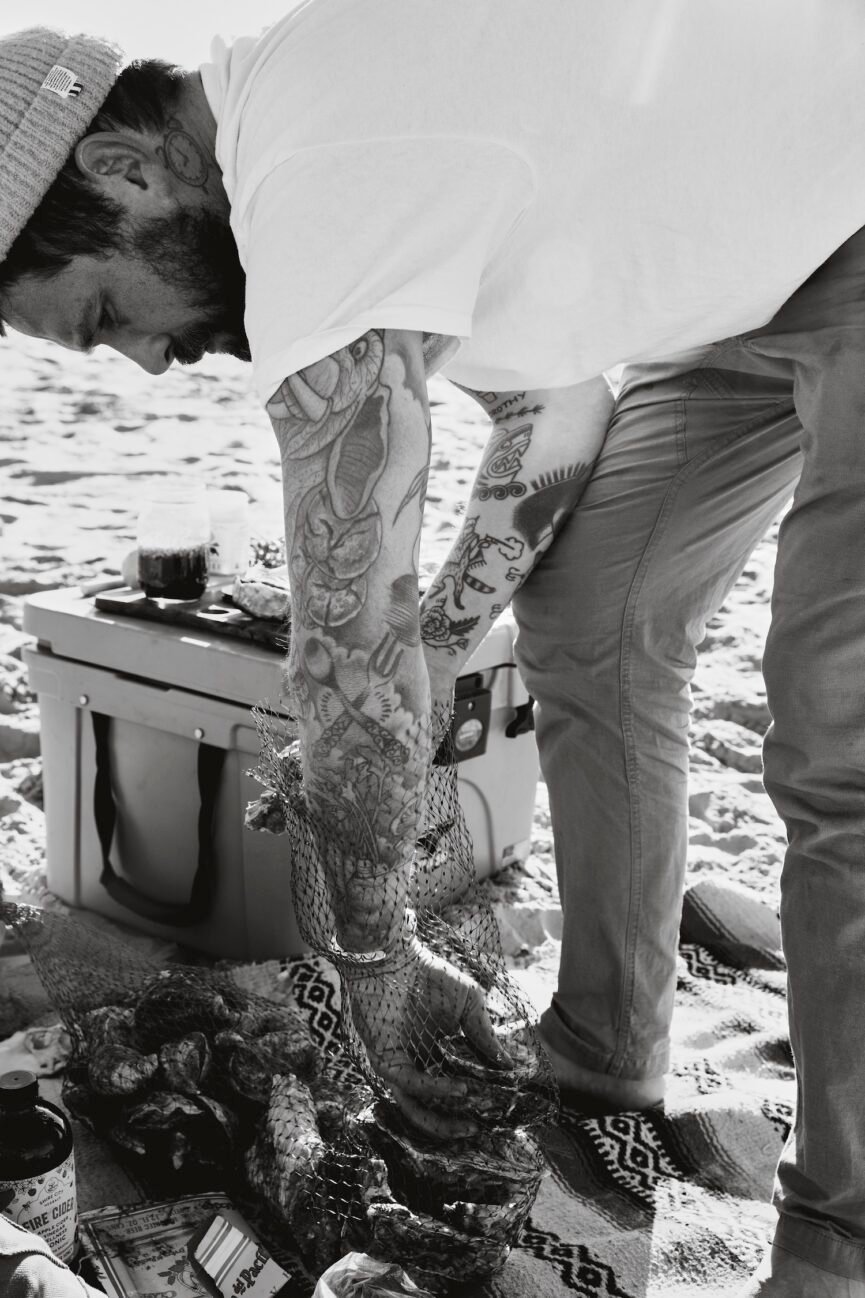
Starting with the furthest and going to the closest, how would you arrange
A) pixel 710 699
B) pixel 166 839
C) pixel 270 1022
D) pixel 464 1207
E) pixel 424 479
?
pixel 710 699 → pixel 166 839 → pixel 270 1022 → pixel 464 1207 → pixel 424 479

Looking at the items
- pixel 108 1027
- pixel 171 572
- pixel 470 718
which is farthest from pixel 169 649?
pixel 108 1027

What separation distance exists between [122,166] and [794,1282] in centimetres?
130

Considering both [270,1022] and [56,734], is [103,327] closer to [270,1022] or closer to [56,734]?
[270,1022]

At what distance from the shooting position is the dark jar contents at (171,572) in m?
2.16

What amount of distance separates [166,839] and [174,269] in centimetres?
113

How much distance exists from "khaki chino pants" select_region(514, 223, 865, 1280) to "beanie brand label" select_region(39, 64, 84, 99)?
0.77m

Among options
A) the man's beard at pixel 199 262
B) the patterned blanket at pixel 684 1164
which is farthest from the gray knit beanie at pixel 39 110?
the patterned blanket at pixel 684 1164

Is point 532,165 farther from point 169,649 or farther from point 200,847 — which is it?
point 200,847

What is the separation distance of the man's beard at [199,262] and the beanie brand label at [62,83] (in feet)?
0.45

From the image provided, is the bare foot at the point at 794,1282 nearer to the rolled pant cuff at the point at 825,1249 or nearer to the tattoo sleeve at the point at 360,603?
the rolled pant cuff at the point at 825,1249

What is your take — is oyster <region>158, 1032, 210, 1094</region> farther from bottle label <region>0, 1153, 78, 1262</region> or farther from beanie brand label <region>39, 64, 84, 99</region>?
beanie brand label <region>39, 64, 84, 99</region>

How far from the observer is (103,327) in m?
1.38

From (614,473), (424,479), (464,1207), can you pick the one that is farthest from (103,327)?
(464,1207)

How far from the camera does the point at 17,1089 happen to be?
1285 mm
